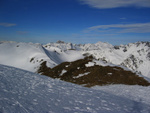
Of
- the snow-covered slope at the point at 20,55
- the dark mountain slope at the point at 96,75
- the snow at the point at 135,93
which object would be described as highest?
the snow-covered slope at the point at 20,55

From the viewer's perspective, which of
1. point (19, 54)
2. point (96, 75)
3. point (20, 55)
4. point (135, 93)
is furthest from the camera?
point (19, 54)

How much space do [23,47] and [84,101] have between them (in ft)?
441

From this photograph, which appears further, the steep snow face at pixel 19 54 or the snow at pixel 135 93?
the steep snow face at pixel 19 54

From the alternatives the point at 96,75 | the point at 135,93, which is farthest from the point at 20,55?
the point at 135,93

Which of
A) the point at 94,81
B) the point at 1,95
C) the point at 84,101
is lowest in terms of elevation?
the point at 94,81

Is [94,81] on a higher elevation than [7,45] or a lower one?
lower

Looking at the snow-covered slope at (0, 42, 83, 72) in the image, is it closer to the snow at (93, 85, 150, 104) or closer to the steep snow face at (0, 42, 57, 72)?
the steep snow face at (0, 42, 57, 72)

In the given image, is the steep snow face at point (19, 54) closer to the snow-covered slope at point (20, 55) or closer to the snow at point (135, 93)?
the snow-covered slope at point (20, 55)

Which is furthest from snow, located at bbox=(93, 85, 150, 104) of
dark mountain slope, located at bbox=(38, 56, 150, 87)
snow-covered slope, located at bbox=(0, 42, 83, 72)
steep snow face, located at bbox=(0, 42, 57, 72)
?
steep snow face, located at bbox=(0, 42, 57, 72)

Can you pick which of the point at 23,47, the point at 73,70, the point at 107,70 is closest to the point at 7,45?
the point at 23,47

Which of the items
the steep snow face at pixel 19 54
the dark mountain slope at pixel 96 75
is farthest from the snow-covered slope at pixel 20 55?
the dark mountain slope at pixel 96 75

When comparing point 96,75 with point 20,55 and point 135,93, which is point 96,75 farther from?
point 20,55

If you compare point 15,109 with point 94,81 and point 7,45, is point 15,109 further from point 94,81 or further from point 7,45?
point 7,45

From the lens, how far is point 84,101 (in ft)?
34.7
